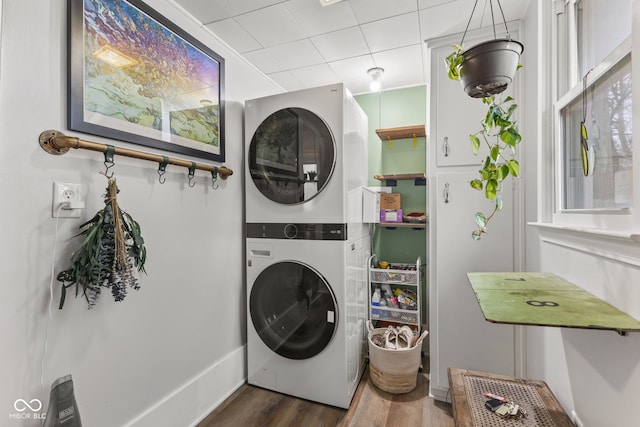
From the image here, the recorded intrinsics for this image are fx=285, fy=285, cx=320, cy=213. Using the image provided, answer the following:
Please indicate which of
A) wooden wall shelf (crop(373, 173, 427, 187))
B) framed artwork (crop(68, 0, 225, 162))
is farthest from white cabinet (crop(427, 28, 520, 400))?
framed artwork (crop(68, 0, 225, 162))

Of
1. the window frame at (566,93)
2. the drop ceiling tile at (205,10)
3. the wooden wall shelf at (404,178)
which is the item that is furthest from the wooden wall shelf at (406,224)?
the drop ceiling tile at (205,10)

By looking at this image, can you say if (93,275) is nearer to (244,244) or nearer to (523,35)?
(244,244)

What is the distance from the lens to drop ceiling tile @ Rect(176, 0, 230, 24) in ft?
5.11

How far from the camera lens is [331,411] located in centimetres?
176

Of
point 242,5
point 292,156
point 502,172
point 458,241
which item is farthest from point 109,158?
point 458,241

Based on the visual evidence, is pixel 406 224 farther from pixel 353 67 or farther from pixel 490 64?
pixel 490 64

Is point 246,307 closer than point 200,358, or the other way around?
point 200,358

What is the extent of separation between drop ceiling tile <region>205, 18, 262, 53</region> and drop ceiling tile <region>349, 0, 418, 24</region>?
2.33ft

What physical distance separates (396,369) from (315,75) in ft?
7.65

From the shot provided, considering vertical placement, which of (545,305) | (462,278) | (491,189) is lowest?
(462,278)

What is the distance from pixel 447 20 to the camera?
1.71 meters

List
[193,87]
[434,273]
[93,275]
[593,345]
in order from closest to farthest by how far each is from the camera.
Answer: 1. [593,345]
2. [93,275]
3. [193,87]
4. [434,273]

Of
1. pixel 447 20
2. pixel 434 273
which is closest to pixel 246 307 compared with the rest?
pixel 434 273

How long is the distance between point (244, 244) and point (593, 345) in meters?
1.86
